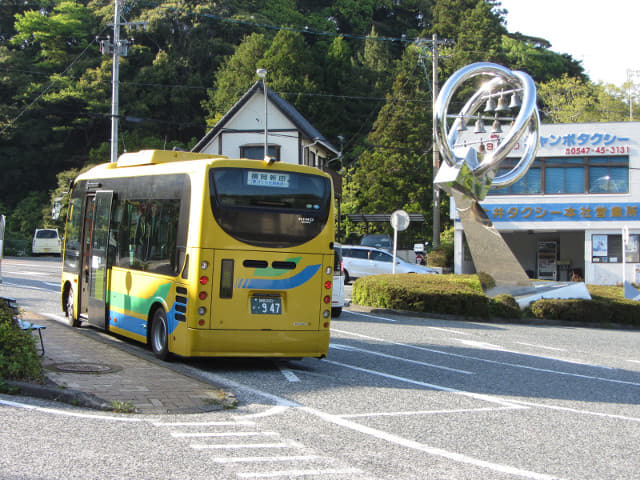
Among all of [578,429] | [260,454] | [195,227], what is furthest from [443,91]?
[260,454]

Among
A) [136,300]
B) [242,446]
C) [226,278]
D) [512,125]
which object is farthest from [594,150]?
[242,446]

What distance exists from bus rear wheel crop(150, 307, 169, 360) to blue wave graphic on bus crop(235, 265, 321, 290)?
1369mm

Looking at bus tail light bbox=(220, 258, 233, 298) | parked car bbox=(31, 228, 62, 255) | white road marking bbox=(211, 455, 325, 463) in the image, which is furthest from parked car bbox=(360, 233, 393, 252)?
white road marking bbox=(211, 455, 325, 463)

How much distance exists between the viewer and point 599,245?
37562mm

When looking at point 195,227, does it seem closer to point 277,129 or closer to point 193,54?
point 277,129

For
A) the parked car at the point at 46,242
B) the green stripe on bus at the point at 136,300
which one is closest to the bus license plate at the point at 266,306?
the green stripe on bus at the point at 136,300

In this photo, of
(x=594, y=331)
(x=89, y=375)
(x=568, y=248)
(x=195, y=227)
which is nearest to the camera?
(x=89, y=375)

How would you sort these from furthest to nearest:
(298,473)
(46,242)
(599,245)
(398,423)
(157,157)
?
(46,242)
(599,245)
(157,157)
(398,423)
(298,473)

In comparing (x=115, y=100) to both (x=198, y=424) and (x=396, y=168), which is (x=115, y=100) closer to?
(x=396, y=168)

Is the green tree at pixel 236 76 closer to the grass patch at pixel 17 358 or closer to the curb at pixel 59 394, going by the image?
Answer: the grass patch at pixel 17 358

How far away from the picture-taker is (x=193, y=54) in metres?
63.2

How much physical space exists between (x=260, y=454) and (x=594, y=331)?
15.8 m

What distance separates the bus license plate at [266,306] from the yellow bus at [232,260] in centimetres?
1

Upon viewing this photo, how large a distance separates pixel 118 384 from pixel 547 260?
3755cm
